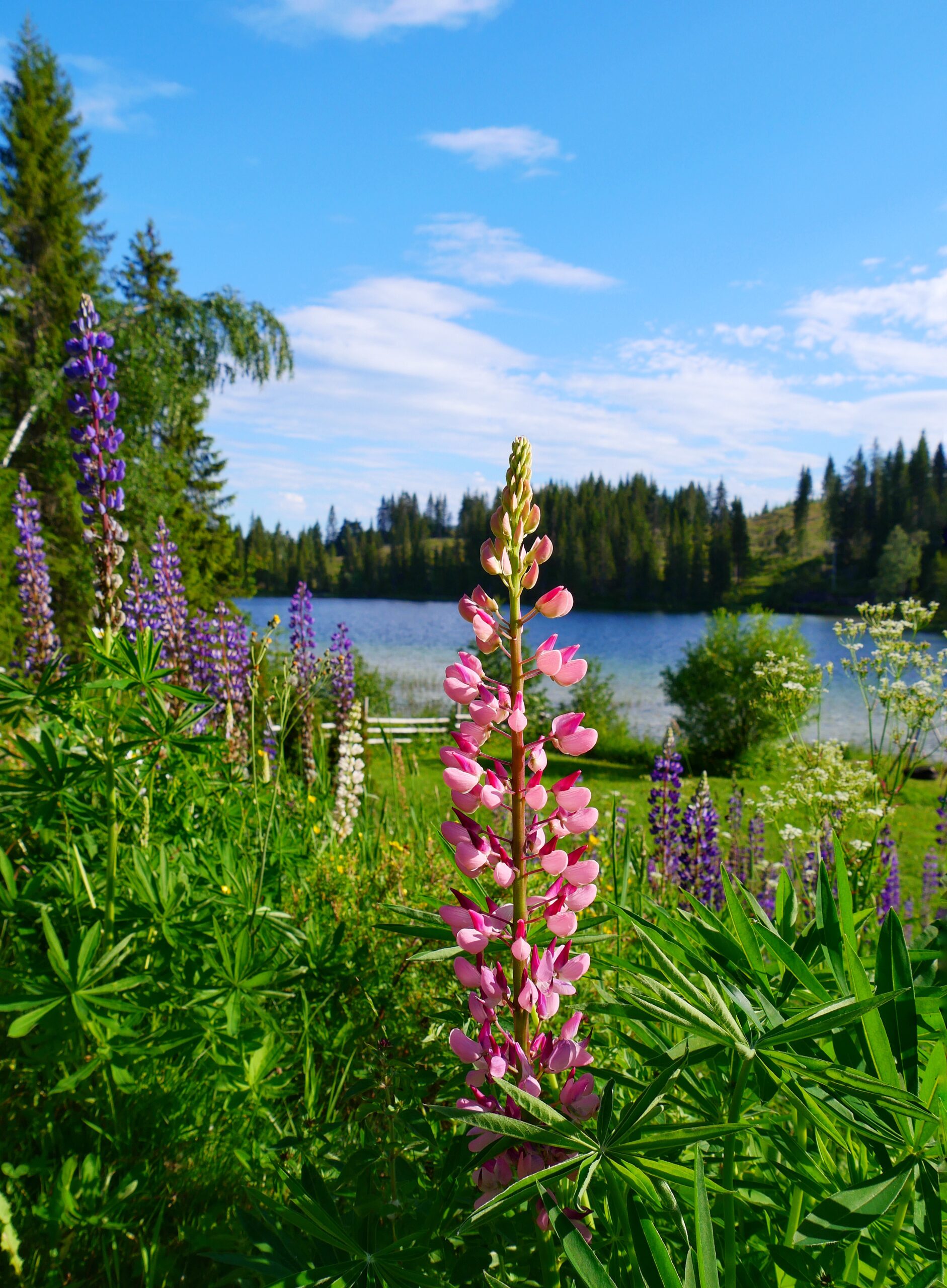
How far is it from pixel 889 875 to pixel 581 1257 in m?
5.00

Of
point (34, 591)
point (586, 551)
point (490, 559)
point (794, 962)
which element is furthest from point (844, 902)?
point (586, 551)

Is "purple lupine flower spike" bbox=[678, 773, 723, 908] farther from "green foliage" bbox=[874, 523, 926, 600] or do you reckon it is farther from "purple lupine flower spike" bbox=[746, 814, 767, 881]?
"green foliage" bbox=[874, 523, 926, 600]

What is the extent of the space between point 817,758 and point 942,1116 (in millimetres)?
2759

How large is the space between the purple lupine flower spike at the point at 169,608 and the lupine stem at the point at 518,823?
4.52 m

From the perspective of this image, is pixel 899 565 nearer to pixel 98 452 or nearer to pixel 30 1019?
pixel 98 452

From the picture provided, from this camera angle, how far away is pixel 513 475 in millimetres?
1203

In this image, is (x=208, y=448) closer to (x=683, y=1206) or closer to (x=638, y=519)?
(x=683, y=1206)

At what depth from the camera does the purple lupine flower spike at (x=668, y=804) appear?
453 centimetres

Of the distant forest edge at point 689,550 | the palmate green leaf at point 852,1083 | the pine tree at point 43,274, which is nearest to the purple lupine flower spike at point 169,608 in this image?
the palmate green leaf at point 852,1083

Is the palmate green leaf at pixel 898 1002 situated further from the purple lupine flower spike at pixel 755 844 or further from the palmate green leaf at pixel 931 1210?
the purple lupine flower spike at pixel 755 844

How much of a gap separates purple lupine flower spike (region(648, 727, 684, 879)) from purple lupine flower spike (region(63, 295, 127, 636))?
129 inches

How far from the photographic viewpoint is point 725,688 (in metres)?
20.0

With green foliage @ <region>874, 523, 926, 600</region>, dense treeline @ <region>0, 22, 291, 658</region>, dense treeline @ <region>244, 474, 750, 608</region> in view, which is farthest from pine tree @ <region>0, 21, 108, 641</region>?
green foliage @ <region>874, 523, 926, 600</region>

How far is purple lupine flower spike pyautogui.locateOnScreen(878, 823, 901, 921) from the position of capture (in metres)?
4.06
